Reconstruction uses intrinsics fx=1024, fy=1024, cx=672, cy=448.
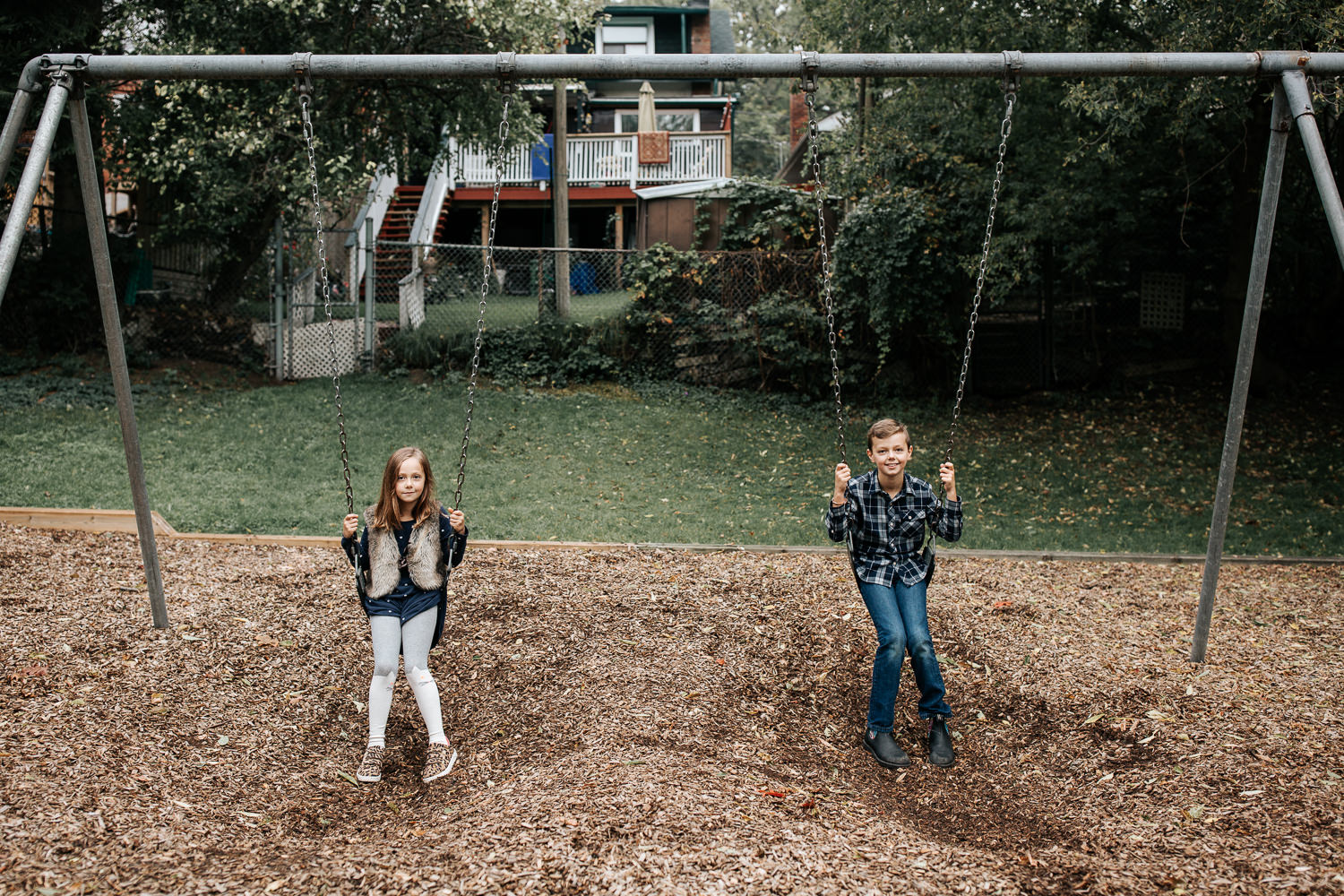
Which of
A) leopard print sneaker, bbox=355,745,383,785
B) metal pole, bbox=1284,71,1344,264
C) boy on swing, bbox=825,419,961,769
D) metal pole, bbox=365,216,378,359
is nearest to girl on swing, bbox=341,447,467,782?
leopard print sneaker, bbox=355,745,383,785

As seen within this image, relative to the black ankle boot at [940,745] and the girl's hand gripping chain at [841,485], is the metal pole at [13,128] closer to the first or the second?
the girl's hand gripping chain at [841,485]

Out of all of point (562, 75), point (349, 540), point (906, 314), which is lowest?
point (349, 540)

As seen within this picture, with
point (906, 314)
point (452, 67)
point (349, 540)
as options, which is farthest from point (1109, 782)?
point (906, 314)

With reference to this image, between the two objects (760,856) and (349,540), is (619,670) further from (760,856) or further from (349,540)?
(760,856)

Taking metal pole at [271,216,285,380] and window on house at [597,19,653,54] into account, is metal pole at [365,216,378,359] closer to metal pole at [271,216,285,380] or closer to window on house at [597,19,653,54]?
metal pole at [271,216,285,380]

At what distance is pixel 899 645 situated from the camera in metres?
4.05

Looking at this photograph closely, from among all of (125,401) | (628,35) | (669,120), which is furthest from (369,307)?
(628,35)

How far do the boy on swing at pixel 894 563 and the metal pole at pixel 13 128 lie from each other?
12.7 feet

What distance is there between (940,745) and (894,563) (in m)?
0.76

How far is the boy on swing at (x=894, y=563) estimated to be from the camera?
4078 millimetres

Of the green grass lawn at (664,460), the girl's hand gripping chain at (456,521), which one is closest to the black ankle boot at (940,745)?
the girl's hand gripping chain at (456,521)

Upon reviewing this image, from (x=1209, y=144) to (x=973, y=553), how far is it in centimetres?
557

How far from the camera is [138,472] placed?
16.8 ft

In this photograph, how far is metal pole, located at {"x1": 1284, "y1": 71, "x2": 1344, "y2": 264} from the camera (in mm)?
4371
